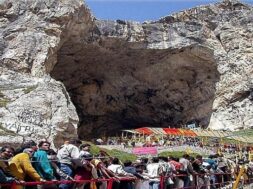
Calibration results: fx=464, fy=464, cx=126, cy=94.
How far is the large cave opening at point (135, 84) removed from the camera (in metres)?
38.0

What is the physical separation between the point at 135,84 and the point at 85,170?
32.9 metres

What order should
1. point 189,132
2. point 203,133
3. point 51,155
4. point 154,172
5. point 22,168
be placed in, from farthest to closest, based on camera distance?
point 189,132, point 203,133, point 154,172, point 51,155, point 22,168

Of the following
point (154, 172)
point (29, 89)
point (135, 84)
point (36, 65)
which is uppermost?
point (135, 84)

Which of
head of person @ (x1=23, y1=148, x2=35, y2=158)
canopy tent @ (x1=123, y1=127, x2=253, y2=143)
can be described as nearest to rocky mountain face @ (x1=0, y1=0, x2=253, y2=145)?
canopy tent @ (x1=123, y1=127, x2=253, y2=143)

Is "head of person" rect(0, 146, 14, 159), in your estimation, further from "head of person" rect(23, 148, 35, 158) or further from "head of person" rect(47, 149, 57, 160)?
"head of person" rect(47, 149, 57, 160)

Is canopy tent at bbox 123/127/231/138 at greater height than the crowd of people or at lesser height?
greater

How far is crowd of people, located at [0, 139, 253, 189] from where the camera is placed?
732 centimetres

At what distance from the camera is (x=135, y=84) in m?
41.6

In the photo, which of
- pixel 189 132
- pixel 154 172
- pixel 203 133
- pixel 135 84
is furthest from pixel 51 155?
pixel 135 84

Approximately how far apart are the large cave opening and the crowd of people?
2465 cm

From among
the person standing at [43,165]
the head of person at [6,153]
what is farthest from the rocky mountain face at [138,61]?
the head of person at [6,153]

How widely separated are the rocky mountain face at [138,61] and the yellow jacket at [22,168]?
20.4 m

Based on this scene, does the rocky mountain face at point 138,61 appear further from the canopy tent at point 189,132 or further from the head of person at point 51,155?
the head of person at point 51,155

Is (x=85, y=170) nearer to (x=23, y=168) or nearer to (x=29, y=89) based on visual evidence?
(x=23, y=168)
